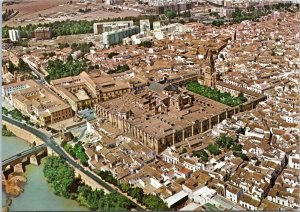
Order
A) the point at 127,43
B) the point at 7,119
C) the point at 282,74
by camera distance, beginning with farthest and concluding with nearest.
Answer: the point at 127,43, the point at 282,74, the point at 7,119

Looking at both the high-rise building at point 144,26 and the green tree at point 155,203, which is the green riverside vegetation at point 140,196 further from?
the high-rise building at point 144,26

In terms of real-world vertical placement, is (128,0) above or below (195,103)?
above

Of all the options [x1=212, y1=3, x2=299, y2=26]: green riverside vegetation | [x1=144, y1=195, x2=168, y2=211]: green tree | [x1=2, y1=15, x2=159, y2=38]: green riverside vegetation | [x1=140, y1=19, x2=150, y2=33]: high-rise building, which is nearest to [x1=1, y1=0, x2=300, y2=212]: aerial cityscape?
[x1=144, y1=195, x2=168, y2=211]: green tree

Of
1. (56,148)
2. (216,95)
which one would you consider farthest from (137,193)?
(216,95)

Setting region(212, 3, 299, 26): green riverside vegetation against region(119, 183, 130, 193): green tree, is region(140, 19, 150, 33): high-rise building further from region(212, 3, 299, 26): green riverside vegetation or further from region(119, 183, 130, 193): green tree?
region(119, 183, 130, 193): green tree

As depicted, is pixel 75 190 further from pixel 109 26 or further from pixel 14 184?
pixel 109 26

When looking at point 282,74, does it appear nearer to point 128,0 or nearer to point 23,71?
point 23,71

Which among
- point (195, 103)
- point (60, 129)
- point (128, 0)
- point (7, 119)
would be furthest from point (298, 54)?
point (128, 0)
